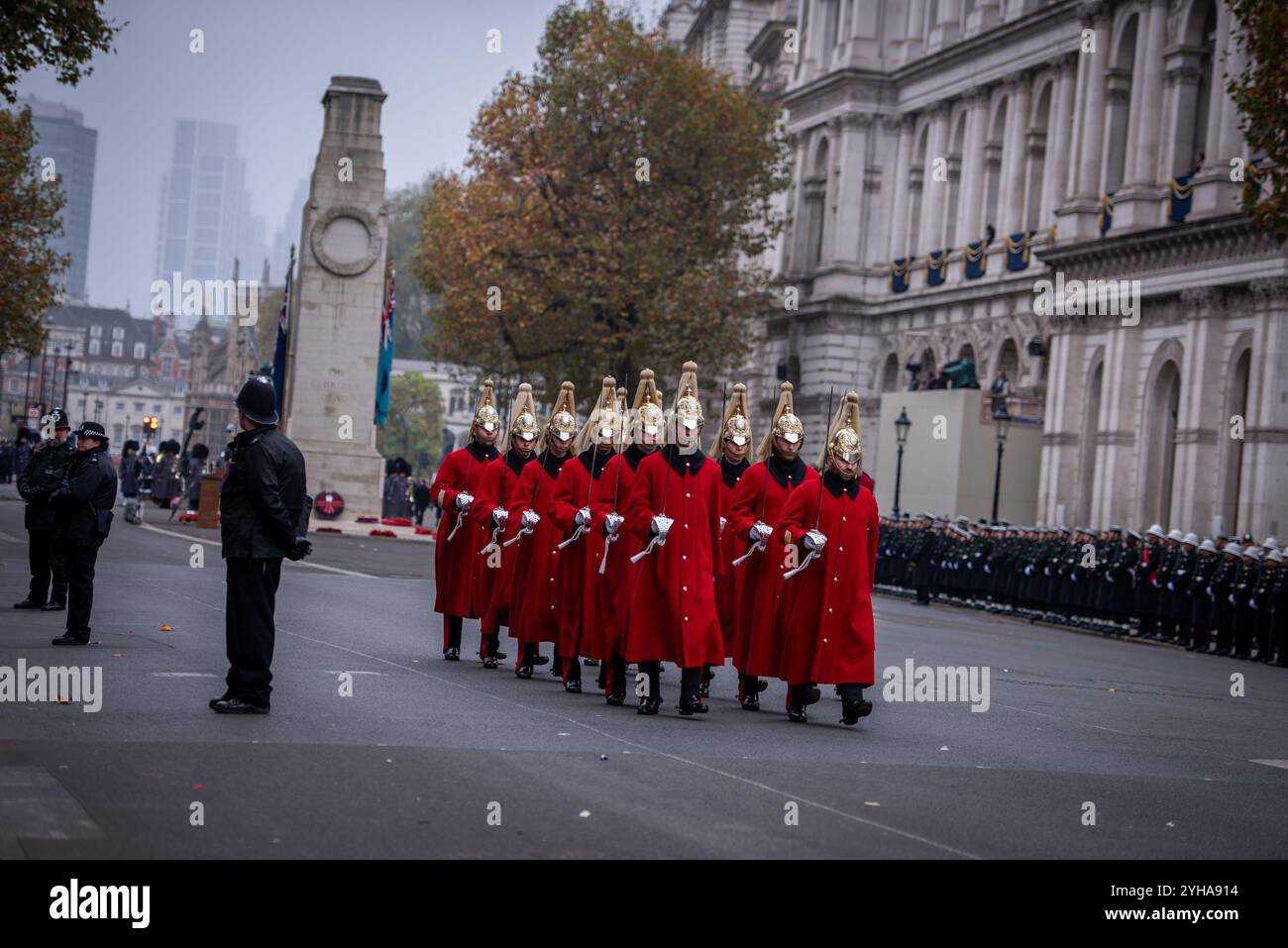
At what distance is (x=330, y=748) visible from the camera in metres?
10.9

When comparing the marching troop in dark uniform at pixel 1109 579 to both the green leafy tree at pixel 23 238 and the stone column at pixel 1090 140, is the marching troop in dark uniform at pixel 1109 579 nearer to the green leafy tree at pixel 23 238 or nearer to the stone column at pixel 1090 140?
the stone column at pixel 1090 140

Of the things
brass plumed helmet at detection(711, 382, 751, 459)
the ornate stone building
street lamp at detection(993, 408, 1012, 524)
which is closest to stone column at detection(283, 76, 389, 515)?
street lamp at detection(993, 408, 1012, 524)

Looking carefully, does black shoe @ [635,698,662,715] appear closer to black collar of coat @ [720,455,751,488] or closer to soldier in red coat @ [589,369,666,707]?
soldier in red coat @ [589,369,666,707]

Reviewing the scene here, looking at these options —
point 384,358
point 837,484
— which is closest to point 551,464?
point 837,484

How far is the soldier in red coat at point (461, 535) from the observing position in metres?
17.2

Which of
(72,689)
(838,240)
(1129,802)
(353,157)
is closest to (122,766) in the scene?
(72,689)

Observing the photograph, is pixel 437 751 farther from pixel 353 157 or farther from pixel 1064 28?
pixel 1064 28

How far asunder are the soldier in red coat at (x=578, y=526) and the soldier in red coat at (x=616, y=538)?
0.15m

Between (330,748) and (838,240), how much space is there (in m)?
55.9

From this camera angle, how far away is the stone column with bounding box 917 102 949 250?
203 ft

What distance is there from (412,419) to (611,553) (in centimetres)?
12856

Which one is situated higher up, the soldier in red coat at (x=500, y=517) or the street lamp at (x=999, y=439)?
the street lamp at (x=999, y=439)

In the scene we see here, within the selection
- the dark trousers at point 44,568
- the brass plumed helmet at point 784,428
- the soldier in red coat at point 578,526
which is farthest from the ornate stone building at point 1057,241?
the soldier in red coat at point 578,526
